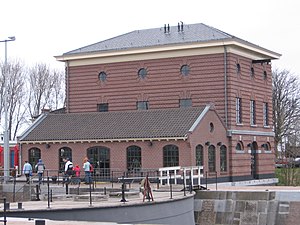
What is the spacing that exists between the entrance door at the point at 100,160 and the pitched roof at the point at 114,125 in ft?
2.97

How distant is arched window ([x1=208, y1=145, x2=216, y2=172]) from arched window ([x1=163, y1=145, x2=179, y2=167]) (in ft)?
10.4

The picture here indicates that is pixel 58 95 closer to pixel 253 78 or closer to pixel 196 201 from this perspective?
pixel 253 78

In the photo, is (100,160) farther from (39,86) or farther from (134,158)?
(39,86)

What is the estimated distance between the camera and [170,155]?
43594mm

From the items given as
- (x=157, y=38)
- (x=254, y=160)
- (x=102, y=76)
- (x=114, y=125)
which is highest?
(x=157, y=38)

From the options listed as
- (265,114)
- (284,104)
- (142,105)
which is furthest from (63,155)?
(284,104)

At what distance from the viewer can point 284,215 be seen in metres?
32.6

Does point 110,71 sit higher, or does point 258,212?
point 110,71

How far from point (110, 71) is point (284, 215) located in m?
24.7

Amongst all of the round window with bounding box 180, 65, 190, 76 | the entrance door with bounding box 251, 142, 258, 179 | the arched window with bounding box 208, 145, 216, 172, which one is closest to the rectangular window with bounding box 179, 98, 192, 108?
the round window with bounding box 180, 65, 190, 76

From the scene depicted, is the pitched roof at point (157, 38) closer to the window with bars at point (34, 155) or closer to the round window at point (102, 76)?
the round window at point (102, 76)

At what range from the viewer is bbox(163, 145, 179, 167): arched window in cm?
4341

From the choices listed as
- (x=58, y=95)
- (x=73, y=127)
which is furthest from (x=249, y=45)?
(x=58, y=95)

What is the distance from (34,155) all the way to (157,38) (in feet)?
44.8
